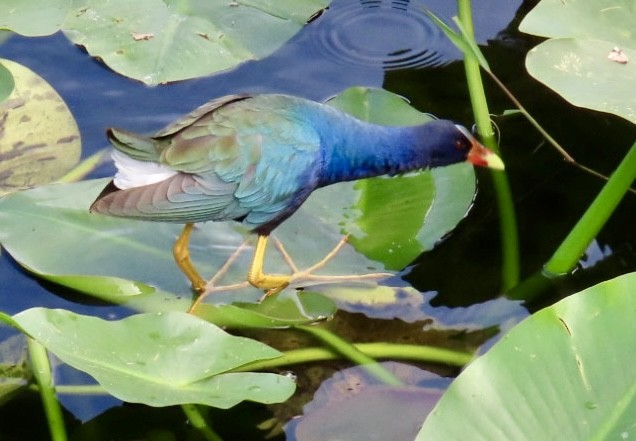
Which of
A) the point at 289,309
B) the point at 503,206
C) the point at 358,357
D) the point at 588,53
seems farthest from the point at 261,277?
the point at 588,53

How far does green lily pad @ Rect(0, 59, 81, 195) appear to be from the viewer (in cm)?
261

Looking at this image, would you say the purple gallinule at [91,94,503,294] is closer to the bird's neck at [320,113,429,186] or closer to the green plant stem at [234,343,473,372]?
the bird's neck at [320,113,429,186]

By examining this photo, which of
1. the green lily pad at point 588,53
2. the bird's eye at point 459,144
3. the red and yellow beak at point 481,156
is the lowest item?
the red and yellow beak at point 481,156

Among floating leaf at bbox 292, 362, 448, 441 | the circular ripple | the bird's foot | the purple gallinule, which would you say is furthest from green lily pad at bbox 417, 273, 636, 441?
the circular ripple

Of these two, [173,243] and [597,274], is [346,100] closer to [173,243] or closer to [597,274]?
[173,243]

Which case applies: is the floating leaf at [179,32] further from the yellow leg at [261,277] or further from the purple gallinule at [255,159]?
the yellow leg at [261,277]

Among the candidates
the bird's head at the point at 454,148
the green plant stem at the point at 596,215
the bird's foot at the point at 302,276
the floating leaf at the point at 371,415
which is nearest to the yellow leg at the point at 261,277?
the bird's foot at the point at 302,276

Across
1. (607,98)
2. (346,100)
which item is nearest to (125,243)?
(346,100)

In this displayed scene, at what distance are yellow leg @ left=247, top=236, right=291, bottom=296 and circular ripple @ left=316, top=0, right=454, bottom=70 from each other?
102 cm

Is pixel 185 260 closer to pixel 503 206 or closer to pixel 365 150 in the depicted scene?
pixel 365 150

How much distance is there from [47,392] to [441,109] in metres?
1.61

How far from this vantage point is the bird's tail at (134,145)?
2102 millimetres

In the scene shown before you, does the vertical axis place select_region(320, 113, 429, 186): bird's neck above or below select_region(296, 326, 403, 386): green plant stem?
above

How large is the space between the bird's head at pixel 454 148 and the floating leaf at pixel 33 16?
3.31 ft
